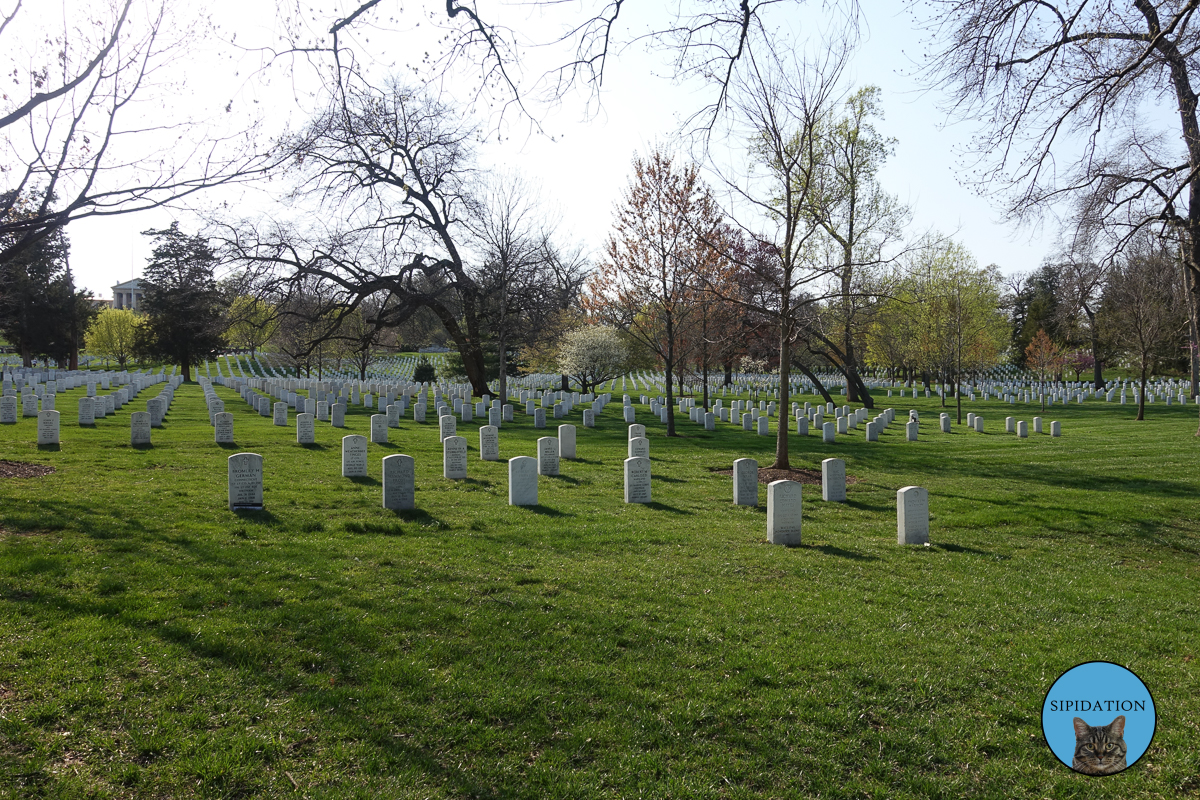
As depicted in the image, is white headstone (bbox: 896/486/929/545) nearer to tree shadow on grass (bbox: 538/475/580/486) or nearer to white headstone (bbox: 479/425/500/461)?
tree shadow on grass (bbox: 538/475/580/486)

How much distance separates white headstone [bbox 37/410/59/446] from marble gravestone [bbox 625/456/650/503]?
464 inches

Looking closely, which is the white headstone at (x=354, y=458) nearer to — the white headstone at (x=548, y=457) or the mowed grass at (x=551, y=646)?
the mowed grass at (x=551, y=646)

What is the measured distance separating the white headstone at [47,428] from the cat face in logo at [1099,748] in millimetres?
16985

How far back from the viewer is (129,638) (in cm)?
472

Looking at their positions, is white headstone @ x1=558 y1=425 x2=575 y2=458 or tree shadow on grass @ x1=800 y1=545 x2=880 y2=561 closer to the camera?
tree shadow on grass @ x1=800 y1=545 x2=880 y2=561

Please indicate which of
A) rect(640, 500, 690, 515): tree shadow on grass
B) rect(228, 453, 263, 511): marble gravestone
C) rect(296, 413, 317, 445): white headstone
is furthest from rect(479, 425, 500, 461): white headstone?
A: rect(228, 453, 263, 511): marble gravestone

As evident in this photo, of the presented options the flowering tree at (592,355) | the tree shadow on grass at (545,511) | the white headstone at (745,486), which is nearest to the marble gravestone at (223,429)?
the tree shadow on grass at (545,511)

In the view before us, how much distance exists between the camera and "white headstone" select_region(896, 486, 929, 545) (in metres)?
9.03

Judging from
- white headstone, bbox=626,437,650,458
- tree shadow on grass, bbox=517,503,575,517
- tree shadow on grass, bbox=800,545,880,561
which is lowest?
tree shadow on grass, bbox=800,545,880,561

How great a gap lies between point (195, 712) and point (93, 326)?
6763 cm

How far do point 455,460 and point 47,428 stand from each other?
28.8 ft

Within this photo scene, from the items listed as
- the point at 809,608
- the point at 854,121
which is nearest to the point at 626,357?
the point at 854,121

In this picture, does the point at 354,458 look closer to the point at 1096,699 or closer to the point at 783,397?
the point at 783,397

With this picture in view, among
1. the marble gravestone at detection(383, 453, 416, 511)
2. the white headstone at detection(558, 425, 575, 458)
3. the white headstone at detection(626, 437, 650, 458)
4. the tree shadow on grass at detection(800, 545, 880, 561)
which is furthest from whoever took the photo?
the white headstone at detection(558, 425, 575, 458)
